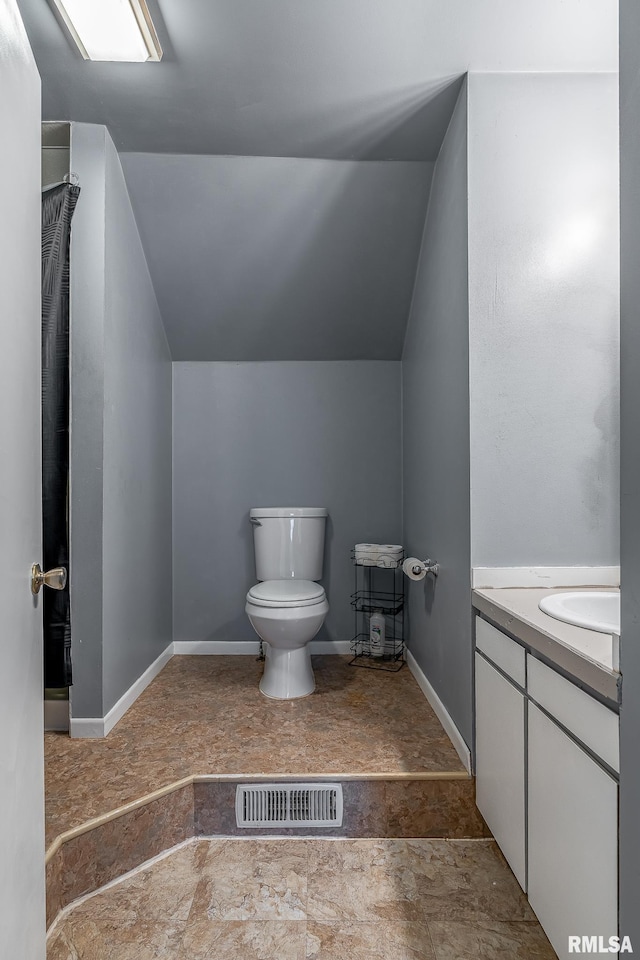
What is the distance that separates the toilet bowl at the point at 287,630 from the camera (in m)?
2.40

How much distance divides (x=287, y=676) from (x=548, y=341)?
1.64 metres

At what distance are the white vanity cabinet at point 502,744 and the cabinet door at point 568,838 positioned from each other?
0.24 ft

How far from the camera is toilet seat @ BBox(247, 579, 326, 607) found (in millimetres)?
2406

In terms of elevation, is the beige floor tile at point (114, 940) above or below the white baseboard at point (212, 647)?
below

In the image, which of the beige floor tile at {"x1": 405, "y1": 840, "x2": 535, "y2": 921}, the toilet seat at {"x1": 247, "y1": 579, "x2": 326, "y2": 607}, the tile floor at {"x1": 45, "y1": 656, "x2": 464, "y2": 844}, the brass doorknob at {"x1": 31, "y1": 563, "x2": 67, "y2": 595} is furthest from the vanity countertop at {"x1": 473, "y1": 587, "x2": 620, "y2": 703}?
the brass doorknob at {"x1": 31, "y1": 563, "x2": 67, "y2": 595}

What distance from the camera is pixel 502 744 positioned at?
1.54 m

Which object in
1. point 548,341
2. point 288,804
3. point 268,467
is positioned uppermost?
point 548,341

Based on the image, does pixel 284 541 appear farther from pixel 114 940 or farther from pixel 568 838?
pixel 568 838

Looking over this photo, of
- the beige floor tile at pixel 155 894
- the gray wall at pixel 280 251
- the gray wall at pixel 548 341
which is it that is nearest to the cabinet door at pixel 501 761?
the gray wall at pixel 548 341

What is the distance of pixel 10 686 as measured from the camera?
1.00 m

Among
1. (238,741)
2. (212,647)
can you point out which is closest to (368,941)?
(238,741)

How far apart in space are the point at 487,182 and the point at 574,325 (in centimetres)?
52

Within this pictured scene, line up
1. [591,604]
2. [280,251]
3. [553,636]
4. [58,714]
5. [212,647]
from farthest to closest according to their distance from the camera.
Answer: [212,647] → [280,251] → [58,714] → [591,604] → [553,636]

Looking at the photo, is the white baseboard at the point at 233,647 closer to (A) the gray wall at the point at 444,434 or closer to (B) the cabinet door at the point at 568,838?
(A) the gray wall at the point at 444,434
